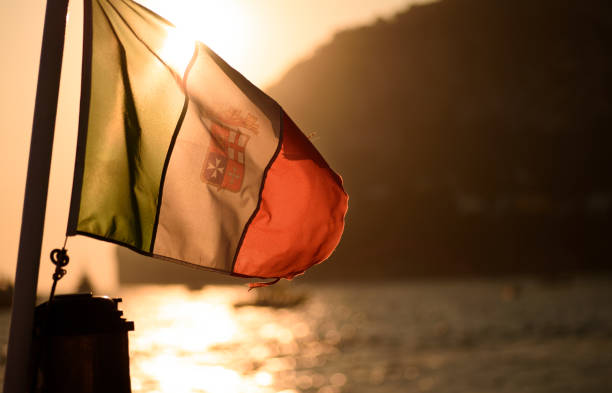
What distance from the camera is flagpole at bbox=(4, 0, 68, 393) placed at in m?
4.02

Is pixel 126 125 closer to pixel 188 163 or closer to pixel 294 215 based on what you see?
pixel 188 163

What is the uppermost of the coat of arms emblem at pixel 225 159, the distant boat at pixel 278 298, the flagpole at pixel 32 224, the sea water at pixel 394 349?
the distant boat at pixel 278 298

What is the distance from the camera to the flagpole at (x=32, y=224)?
4.02 metres

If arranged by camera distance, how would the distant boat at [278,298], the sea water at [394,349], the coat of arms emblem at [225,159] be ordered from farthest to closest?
the distant boat at [278,298] → the sea water at [394,349] → the coat of arms emblem at [225,159]

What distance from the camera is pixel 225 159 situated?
16.4ft

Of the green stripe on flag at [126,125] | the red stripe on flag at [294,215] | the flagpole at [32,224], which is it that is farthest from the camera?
the red stripe on flag at [294,215]

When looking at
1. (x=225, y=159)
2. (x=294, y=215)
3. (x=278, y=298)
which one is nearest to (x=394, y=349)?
(x=294, y=215)

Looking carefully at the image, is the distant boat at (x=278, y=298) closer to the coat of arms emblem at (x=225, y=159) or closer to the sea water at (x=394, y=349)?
the sea water at (x=394, y=349)

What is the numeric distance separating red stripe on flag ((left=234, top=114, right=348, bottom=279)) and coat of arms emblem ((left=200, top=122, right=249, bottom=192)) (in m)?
0.30

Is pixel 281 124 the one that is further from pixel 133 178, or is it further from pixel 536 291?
pixel 536 291

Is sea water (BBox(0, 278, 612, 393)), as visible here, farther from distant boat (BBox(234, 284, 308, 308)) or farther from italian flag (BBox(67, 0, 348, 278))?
italian flag (BBox(67, 0, 348, 278))

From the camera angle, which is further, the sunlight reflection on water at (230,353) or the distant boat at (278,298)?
the distant boat at (278,298)

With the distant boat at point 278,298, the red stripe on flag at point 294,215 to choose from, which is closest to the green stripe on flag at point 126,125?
the red stripe on flag at point 294,215

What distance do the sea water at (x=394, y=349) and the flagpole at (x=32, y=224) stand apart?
54.3 meters
